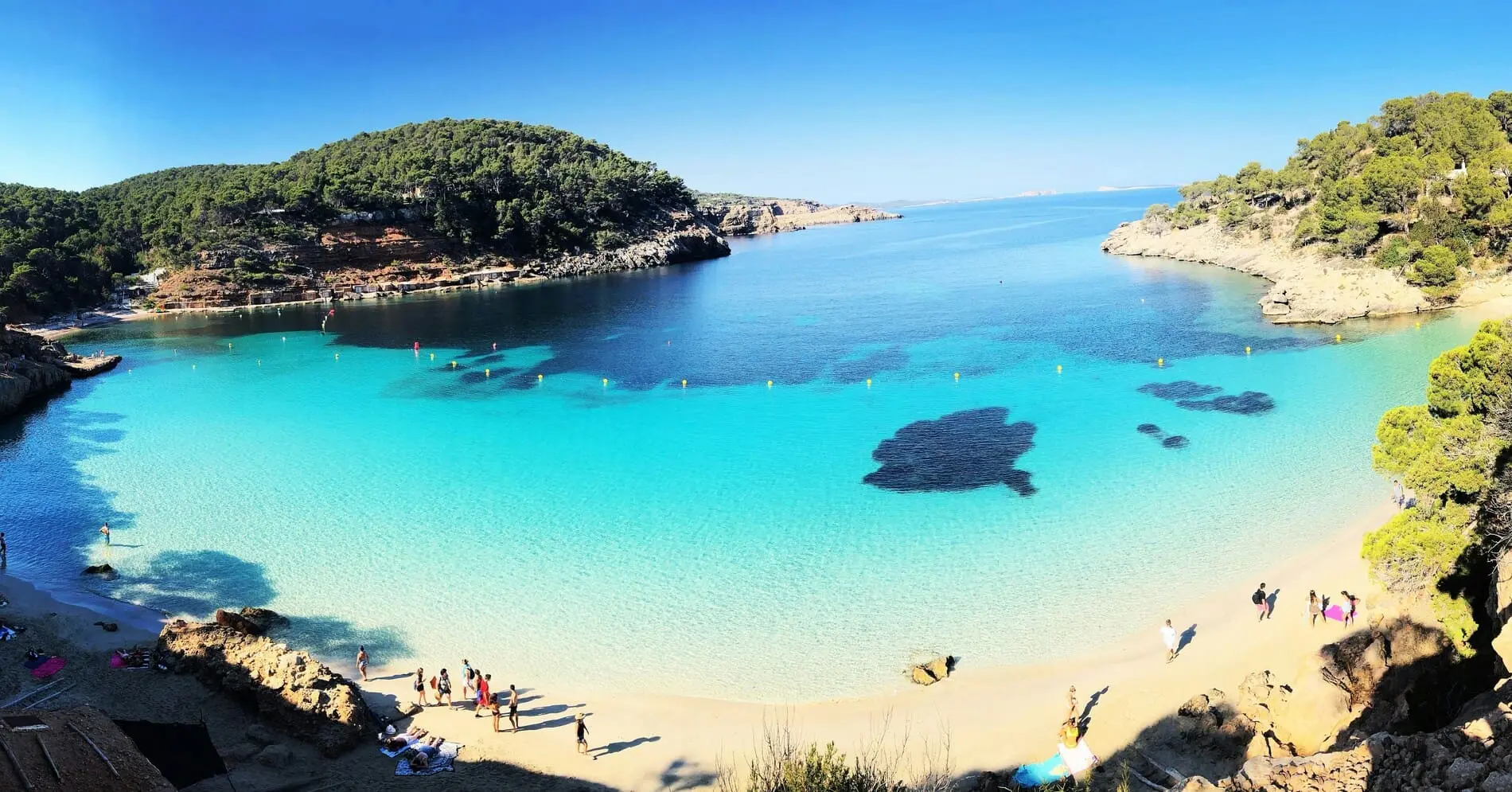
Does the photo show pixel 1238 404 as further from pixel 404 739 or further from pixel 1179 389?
pixel 404 739

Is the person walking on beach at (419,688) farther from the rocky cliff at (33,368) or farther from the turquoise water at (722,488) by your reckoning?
the rocky cliff at (33,368)

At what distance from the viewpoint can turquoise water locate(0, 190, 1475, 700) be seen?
2112 centimetres

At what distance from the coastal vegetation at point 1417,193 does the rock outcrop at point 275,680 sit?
2629 inches

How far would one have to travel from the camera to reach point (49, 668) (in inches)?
746

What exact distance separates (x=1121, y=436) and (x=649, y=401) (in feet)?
80.3

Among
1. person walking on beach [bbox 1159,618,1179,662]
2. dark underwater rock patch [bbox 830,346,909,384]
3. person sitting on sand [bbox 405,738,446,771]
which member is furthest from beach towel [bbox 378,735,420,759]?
dark underwater rock patch [bbox 830,346,909,384]

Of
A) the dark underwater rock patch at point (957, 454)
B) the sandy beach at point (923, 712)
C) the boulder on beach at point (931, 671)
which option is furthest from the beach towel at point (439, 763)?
the dark underwater rock patch at point (957, 454)

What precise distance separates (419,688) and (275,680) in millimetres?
2909

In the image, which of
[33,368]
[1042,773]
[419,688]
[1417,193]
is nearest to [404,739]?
[419,688]

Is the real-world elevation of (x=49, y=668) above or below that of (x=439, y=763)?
above

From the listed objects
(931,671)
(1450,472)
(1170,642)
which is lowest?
(931,671)

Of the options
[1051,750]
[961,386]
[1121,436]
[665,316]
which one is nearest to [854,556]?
[1051,750]

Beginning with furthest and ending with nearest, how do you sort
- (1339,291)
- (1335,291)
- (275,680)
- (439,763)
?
(1335,291), (1339,291), (275,680), (439,763)

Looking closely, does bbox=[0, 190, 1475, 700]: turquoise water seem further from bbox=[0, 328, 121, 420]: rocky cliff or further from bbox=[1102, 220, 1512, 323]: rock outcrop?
bbox=[1102, 220, 1512, 323]: rock outcrop
